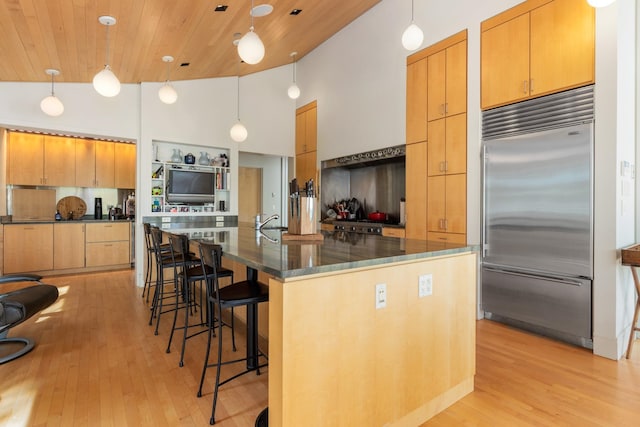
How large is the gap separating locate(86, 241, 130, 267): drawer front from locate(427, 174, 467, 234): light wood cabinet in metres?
5.32

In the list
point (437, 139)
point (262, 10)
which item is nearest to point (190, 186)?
point (262, 10)

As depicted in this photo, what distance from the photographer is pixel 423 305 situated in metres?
1.89

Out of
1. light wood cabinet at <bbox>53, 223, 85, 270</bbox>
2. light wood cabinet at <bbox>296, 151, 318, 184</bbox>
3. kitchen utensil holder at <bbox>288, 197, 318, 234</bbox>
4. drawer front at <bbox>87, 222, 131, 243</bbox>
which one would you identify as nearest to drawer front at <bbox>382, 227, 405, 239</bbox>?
light wood cabinet at <bbox>296, 151, 318, 184</bbox>

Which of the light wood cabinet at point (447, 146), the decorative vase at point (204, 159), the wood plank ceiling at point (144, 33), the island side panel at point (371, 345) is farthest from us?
the decorative vase at point (204, 159)

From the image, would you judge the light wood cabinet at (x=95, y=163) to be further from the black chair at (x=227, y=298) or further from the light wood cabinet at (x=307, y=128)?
the black chair at (x=227, y=298)

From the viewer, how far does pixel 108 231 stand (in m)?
6.12

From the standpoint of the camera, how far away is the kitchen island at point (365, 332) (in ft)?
4.68

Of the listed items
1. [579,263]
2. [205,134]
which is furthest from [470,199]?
[205,134]

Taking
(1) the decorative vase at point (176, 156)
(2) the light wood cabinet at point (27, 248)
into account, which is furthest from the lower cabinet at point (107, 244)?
(1) the decorative vase at point (176, 156)

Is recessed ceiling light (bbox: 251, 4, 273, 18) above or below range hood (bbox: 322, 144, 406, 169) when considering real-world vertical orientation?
above

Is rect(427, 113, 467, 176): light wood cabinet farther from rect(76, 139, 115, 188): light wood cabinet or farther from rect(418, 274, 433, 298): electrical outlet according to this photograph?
rect(76, 139, 115, 188): light wood cabinet

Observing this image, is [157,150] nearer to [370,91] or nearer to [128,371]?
[370,91]

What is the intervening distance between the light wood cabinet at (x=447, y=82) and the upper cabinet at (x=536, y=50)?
0.77 feet

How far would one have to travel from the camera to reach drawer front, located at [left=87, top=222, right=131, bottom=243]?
5969mm
